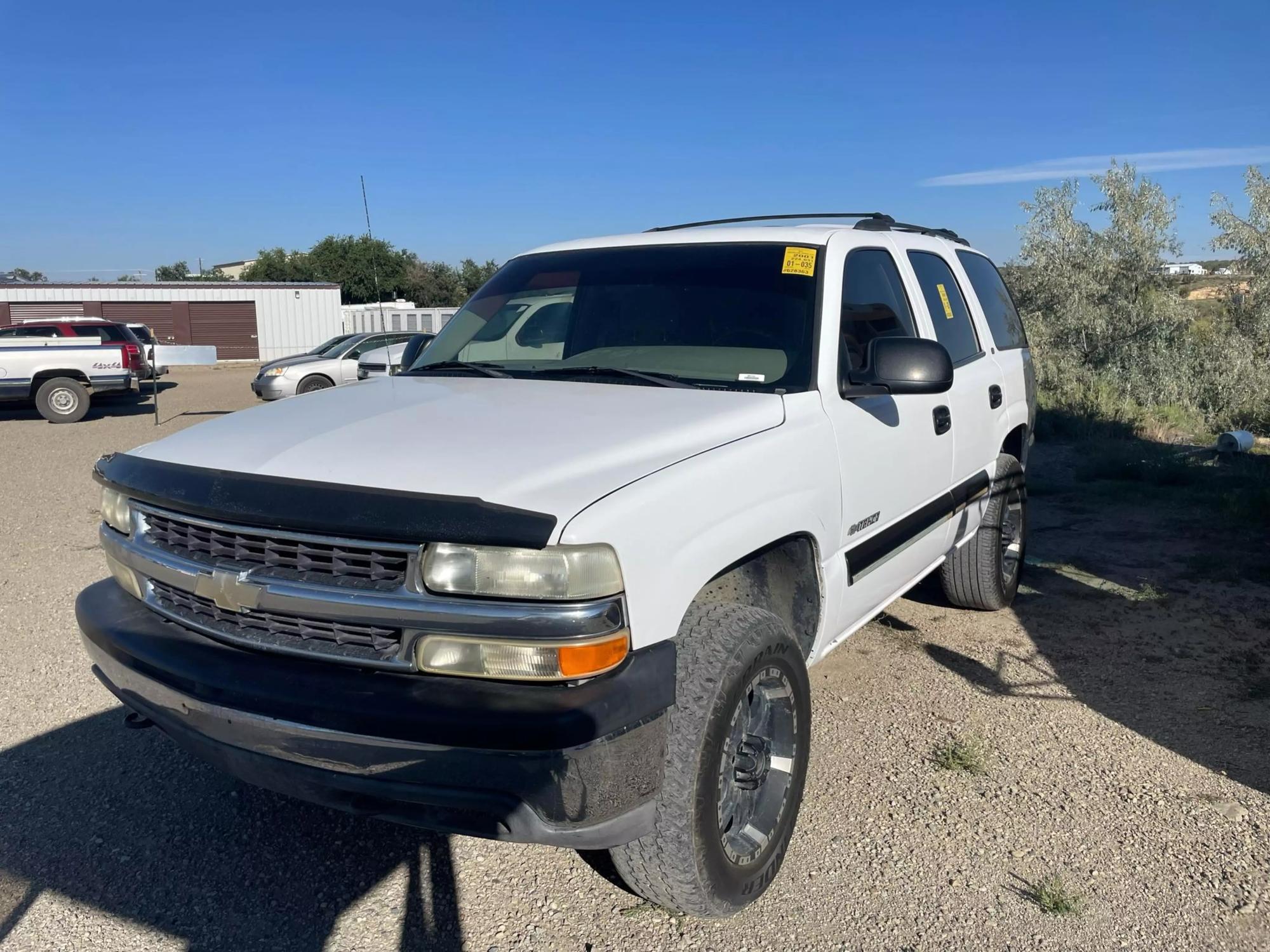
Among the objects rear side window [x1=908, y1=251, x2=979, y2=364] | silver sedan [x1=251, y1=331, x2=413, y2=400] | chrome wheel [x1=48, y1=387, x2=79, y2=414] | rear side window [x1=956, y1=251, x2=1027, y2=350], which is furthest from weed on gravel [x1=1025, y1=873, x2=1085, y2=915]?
chrome wheel [x1=48, y1=387, x2=79, y2=414]

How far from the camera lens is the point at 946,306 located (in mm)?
4621

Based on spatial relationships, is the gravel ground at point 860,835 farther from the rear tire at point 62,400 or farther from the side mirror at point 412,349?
the rear tire at point 62,400

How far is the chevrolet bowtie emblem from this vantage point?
7.82ft

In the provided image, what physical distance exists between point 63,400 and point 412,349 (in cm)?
1488

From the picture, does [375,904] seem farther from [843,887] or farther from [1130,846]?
[1130,846]

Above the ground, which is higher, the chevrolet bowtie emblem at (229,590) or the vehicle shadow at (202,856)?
the chevrolet bowtie emblem at (229,590)

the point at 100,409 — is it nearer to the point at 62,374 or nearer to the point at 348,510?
the point at 62,374

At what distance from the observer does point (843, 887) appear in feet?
9.53

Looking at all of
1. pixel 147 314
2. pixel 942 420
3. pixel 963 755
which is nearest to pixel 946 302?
pixel 942 420

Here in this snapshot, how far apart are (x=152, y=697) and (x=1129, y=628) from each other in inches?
182

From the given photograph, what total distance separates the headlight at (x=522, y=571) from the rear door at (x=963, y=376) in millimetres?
2476

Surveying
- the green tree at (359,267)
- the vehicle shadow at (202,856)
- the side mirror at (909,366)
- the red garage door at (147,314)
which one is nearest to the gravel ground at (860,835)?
the vehicle shadow at (202,856)

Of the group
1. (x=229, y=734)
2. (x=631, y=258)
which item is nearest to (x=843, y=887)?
(x=229, y=734)

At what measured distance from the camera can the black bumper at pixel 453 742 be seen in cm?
210
